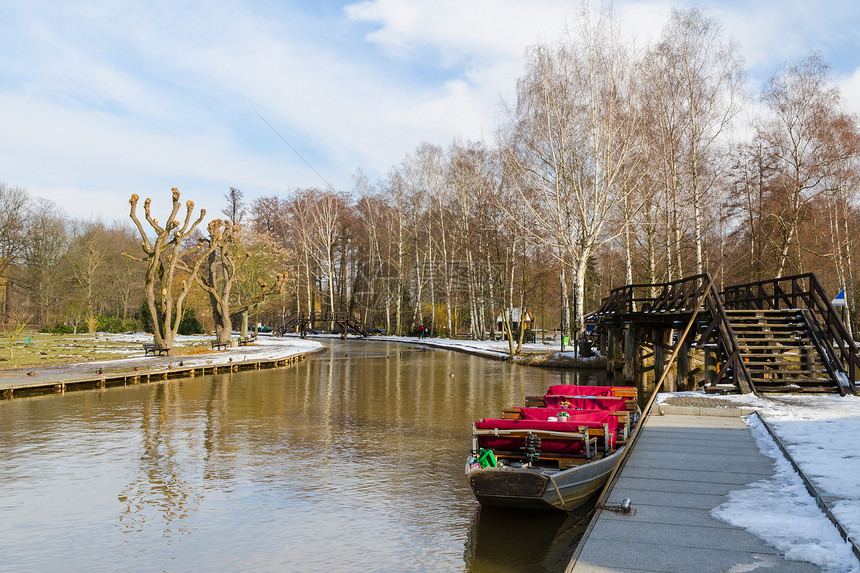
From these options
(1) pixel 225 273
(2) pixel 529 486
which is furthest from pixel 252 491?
(1) pixel 225 273

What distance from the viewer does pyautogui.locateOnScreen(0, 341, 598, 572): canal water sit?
713 cm

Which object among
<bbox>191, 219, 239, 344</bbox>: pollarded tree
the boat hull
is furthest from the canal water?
<bbox>191, 219, 239, 344</bbox>: pollarded tree

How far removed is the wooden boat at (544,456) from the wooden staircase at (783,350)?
263 inches

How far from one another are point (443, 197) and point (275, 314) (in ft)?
111

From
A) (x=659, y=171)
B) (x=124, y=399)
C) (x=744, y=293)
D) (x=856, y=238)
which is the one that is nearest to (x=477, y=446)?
(x=124, y=399)

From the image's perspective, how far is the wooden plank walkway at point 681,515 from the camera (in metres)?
4.96

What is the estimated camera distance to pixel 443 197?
178 ft

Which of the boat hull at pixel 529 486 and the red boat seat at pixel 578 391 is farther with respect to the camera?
the red boat seat at pixel 578 391

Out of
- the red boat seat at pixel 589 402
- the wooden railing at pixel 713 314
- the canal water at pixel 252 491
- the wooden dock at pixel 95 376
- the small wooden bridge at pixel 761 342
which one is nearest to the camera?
the canal water at pixel 252 491

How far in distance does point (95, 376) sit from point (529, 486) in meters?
17.8

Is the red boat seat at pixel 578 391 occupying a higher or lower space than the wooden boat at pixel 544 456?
higher

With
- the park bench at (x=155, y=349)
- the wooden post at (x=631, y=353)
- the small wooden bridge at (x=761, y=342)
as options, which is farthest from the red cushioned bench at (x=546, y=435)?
the park bench at (x=155, y=349)

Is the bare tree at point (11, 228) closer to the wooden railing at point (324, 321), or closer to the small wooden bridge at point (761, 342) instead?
the wooden railing at point (324, 321)

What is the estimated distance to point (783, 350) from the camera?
16016 mm
